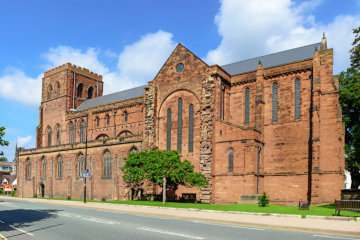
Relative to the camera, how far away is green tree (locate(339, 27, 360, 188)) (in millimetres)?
31173

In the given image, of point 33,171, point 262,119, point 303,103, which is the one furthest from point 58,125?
point 303,103

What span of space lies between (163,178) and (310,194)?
44.8ft

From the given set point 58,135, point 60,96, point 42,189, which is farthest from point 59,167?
point 60,96

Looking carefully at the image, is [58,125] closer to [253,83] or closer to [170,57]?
[170,57]

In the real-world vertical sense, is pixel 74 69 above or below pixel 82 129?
above

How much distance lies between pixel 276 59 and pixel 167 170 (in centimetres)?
1878

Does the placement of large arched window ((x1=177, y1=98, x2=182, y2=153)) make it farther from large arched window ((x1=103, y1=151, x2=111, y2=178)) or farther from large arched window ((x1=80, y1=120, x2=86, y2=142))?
large arched window ((x1=80, y1=120, x2=86, y2=142))

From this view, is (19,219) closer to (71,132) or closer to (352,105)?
(352,105)

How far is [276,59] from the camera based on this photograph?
40000 millimetres

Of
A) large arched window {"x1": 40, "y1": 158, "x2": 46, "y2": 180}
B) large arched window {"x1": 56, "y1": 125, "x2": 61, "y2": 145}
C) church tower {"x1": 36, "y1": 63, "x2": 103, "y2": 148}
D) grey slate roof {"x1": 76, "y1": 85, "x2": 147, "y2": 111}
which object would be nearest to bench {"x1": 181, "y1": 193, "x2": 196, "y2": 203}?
grey slate roof {"x1": 76, "y1": 85, "x2": 147, "y2": 111}

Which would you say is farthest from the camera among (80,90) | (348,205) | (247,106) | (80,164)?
(80,90)

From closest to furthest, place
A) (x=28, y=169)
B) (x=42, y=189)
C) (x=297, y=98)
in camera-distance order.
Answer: (x=297, y=98) < (x=42, y=189) < (x=28, y=169)

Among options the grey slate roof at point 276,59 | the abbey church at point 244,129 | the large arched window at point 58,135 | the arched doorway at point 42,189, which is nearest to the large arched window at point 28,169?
the arched doorway at point 42,189

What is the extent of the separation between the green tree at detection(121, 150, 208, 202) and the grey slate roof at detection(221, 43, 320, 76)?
14.0 metres
